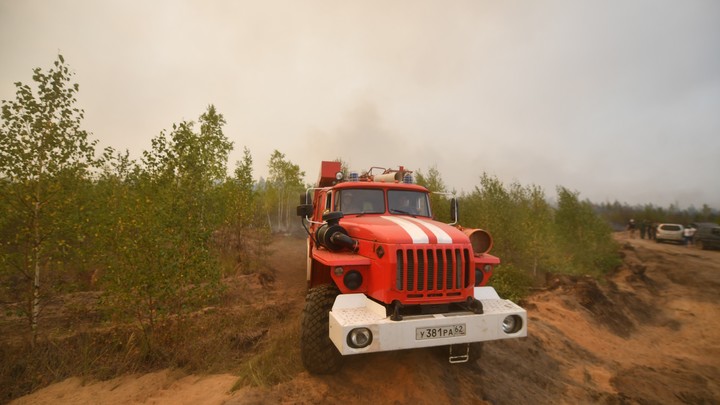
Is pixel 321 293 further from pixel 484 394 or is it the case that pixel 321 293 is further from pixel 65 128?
pixel 65 128

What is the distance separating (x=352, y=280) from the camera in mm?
4301

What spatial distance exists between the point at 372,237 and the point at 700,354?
1099 centimetres

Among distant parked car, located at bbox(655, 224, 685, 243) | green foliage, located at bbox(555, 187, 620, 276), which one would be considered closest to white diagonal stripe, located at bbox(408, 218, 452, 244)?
green foliage, located at bbox(555, 187, 620, 276)

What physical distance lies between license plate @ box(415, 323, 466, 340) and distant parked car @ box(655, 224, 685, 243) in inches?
1392

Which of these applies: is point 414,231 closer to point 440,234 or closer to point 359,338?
point 440,234

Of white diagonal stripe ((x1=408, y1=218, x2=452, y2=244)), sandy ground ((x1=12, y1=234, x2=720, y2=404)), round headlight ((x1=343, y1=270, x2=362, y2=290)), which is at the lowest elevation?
sandy ground ((x1=12, y1=234, x2=720, y2=404))

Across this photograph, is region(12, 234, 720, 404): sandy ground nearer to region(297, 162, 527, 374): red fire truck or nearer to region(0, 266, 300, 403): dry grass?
region(0, 266, 300, 403): dry grass

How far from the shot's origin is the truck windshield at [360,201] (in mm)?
5829

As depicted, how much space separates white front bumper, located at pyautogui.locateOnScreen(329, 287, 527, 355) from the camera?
3473 millimetres

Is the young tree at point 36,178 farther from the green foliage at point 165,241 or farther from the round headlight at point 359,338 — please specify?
the round headlight at point 359,338

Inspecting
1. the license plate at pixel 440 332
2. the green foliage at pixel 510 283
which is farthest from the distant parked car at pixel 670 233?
the license plate at pixel 440 332

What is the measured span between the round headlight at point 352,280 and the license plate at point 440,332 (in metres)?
1.05

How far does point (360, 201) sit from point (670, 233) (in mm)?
35216

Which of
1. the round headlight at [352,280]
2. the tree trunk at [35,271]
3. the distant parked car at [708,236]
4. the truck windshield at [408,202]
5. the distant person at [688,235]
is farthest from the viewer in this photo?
the distant person at [688,235]
